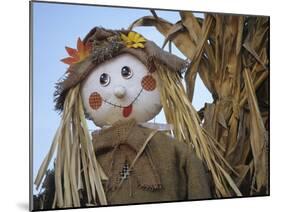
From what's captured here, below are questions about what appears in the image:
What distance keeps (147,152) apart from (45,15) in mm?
1053

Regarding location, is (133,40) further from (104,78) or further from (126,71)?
(104,78)

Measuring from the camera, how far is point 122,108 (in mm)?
3504

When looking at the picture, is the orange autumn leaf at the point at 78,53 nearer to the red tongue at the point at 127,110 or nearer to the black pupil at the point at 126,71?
the black pupil at the point at 126,71

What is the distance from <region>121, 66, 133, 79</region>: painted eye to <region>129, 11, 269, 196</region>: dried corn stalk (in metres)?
0.33

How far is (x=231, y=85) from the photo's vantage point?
3.80 m

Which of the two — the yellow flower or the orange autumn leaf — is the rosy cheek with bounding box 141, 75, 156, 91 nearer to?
the yellow flower

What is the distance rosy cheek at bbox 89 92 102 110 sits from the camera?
11.4 feet

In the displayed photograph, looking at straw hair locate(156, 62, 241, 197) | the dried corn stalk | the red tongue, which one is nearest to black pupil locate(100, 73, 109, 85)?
the red tongue

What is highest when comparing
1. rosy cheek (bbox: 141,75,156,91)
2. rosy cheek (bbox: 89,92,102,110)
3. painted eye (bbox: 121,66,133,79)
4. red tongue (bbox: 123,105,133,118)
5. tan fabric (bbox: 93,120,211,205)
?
painted eye (bbox: 121,66,133,79)

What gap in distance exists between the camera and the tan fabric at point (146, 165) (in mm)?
3467

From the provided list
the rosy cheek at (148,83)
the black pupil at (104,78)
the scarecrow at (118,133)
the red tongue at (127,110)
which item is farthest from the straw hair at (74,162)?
the rosy cheek at (148,83)

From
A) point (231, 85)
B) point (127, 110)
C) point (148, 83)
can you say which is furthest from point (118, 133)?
point (231, 85)

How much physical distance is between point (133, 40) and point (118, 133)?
0.60 meters
